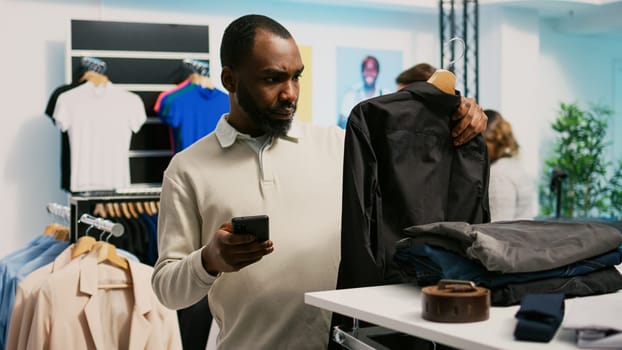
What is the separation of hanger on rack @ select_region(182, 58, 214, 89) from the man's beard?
160 inches

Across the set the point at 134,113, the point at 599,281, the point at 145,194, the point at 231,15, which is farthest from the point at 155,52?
the point at 599,281

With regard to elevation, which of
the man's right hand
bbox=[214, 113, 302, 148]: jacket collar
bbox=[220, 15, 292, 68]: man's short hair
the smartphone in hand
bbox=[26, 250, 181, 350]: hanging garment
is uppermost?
bbox=[220, 15, 292, 68]: man's short hair

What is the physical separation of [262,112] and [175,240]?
37cm

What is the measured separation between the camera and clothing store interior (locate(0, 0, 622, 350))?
1.39 metres

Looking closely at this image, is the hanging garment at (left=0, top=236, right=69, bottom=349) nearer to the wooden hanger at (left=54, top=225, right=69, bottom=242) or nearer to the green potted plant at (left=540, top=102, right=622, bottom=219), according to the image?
the wooden hanger at (left=54, top=225, right=69, bottom=242)

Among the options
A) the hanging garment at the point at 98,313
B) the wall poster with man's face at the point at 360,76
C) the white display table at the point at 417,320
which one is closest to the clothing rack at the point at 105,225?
the hanging garment at the point at 98,313

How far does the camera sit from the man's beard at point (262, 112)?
182cm

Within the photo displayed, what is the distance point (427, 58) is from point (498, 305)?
6.72m

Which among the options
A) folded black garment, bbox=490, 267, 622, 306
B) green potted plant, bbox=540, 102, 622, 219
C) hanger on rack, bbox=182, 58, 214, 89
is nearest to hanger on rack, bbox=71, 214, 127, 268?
folded black garment, bbox=490, 267, 622, 306

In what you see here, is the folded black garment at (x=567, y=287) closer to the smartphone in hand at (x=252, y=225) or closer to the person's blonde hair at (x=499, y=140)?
the smartphone in hand at (x=252, y=225)

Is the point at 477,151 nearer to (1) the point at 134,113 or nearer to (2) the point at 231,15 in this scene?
(1) the point at 134,113

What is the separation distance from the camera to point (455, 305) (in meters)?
1.20

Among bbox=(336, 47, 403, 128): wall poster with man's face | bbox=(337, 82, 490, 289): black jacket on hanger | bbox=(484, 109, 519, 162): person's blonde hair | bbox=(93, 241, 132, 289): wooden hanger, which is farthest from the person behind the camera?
bbox=(336, 47, 403, 128): wall poster with man's face

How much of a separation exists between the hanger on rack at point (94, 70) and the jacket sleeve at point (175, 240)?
13.1 ft
